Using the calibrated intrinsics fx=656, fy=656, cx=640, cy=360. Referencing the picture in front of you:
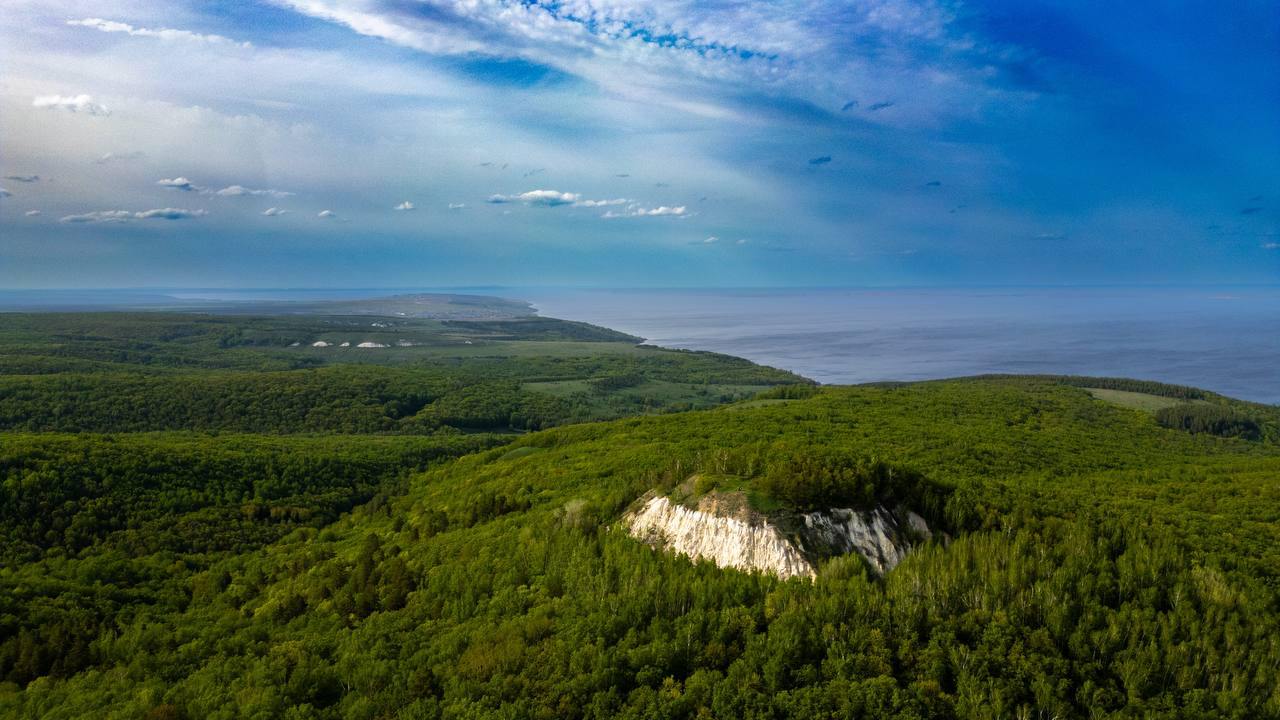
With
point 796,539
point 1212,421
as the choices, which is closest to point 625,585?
point 796,539

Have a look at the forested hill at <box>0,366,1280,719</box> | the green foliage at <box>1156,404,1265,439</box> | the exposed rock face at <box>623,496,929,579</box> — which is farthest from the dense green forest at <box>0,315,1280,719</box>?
the green foliage at <box>1156,404,1265,439</box>

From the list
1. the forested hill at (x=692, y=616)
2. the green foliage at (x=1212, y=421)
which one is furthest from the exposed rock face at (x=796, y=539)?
the green foliage at (x=1212, y=421)

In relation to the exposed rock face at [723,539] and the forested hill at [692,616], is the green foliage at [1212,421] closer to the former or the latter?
the forested hill at [692,616]

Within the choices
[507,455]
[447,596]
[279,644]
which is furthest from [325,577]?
[507,455]

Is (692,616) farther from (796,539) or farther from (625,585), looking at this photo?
(796,539)

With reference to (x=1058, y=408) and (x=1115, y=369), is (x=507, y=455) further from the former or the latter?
(x=1115, y=369)

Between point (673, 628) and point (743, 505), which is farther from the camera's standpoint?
point (743, 505)

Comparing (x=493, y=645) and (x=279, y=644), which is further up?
(x=493, y=645)
